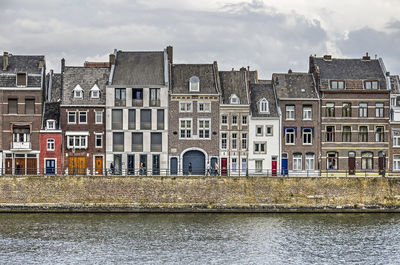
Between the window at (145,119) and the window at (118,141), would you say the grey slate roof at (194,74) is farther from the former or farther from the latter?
the window at (118,141)

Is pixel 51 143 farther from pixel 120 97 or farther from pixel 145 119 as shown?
pixel 145 119

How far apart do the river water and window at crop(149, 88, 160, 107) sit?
574 inches

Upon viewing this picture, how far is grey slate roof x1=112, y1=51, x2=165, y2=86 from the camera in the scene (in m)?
78.6

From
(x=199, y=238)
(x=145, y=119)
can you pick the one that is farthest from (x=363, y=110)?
(x=199, y=238)

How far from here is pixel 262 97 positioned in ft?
263

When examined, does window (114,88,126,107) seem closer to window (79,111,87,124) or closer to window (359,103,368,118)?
window (79,111,87,124)

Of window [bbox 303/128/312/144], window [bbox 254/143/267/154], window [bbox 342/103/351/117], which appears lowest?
window [bbox 254/143/267/154]

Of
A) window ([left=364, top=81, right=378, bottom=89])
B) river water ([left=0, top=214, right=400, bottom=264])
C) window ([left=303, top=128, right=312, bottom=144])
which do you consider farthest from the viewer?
window ([left=364, top=81, right=378, bottom=89])

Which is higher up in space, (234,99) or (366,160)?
(234,99)

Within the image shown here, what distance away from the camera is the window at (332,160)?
79250 millimetres

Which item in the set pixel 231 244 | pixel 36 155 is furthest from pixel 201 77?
pixel 231 244

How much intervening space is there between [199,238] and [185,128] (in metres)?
23.2

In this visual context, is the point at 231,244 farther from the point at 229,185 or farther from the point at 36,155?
the point at 36,155

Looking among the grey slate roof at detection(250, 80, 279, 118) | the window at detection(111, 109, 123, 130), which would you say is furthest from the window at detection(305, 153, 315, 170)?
the window at detection(111, 109, 123, 130)
